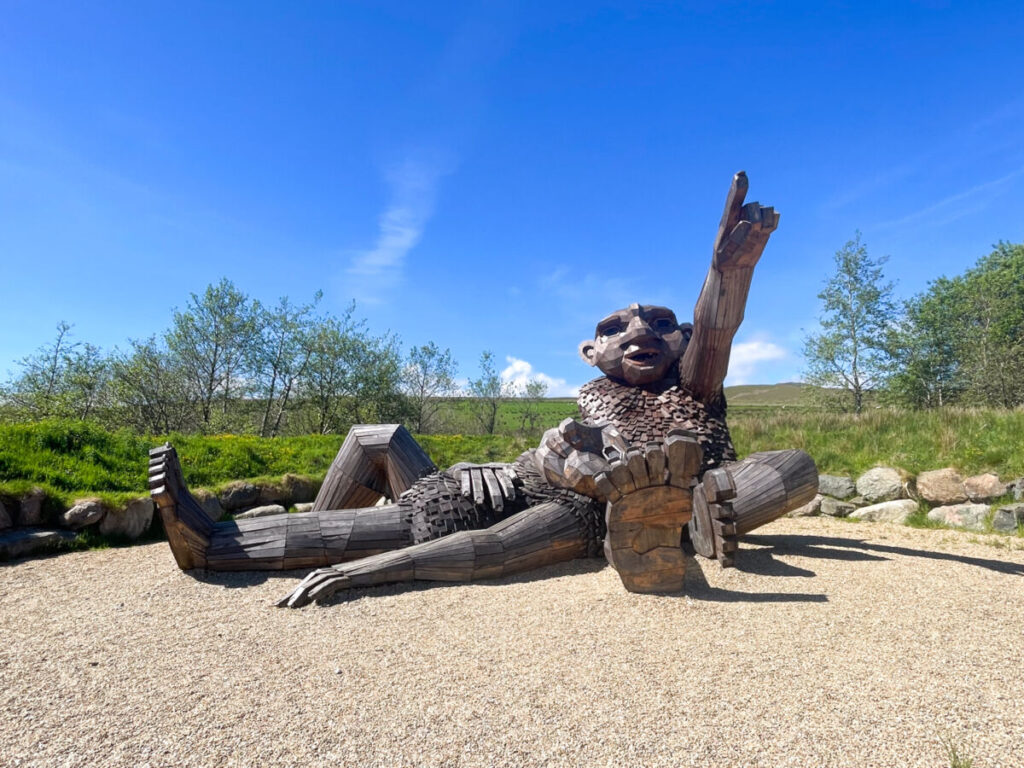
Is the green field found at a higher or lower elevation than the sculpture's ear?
lower

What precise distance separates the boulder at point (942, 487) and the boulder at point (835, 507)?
2.64 ft

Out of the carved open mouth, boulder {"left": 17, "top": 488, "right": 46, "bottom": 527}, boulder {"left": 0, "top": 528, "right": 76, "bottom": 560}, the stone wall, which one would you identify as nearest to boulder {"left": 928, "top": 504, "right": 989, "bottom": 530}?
the stone wall

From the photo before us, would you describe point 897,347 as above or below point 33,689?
above

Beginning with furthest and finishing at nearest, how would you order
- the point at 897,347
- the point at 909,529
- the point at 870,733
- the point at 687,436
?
the point at 897,347 < the point at 909,529 < the point at 687,436 < the point at 870,733

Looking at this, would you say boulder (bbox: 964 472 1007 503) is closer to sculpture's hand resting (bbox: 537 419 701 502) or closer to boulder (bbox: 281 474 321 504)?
sculpture's hand resting (bbox: 537 419 701 502)

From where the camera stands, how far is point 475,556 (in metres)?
3.45

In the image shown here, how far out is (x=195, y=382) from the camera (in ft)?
61.0

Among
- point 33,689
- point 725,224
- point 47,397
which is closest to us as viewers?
point 33,689

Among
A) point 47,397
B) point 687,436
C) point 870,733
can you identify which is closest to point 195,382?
point 47,397

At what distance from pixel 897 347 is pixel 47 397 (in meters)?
24.7

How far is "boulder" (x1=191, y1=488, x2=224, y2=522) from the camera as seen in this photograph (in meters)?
6.28

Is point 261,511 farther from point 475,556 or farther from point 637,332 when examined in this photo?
point 637,332

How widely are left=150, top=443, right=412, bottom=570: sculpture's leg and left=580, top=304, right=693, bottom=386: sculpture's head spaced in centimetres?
213

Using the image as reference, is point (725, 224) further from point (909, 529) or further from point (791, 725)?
point (909, 529)
